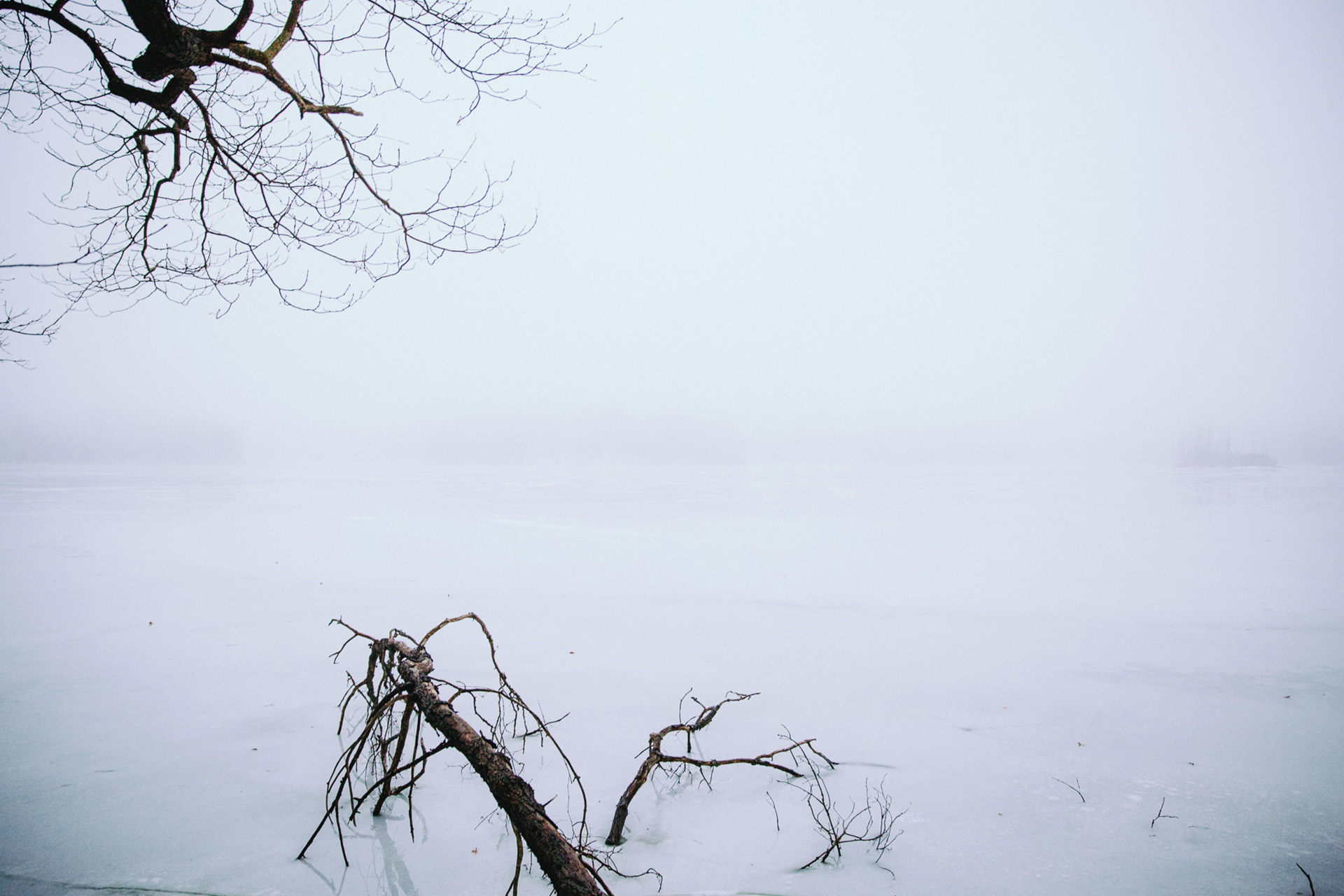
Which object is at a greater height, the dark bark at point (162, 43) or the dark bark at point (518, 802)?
the dark bark at point (162, 43)

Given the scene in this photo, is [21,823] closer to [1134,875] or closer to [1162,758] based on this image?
[1134,875]

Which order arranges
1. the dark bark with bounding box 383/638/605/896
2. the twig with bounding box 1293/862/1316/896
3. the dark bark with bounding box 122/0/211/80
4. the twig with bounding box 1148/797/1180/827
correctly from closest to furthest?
1. the dark bark with bounding box 383/638/605/896
2. the twig with bounding box 1293/862/1316/896
3. the dark bark with bounding box 122/0/211/80
4. the twig with bounding box 1148/797/1180/827

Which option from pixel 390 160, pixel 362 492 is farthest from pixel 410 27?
pixel 362 492

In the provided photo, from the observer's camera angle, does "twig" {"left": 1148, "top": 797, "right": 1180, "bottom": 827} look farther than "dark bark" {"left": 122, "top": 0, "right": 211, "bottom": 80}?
Yes

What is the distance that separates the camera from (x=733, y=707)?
4.03 metres

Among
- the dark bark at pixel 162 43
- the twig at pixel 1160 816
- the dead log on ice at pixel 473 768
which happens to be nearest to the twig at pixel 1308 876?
the twig at pixel 1160 816

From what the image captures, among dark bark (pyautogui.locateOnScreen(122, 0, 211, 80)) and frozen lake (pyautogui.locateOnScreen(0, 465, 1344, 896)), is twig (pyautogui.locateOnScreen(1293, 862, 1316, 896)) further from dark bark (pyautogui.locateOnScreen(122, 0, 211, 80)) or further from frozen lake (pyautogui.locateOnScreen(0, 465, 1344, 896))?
dark bark (pyautogui.locateOnScreen(122, 0, 211, 80))

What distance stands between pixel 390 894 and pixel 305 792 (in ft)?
3.14

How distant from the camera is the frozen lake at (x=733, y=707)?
2488mm

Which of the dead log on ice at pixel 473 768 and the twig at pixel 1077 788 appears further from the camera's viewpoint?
the twig at pixel 1077 788

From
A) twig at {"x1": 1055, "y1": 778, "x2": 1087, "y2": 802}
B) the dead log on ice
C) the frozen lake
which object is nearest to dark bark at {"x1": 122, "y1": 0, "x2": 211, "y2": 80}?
the dead log on ice

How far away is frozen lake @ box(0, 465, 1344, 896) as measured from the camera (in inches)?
98.0

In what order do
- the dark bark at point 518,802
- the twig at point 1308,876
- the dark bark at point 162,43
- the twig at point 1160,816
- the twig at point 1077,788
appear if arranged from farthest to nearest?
the twig at point 1077,788 < the twig at point 1160,816 < the dark bark at point 162,43 < the twig at point 1308,876 < the dark bark at point 518,802

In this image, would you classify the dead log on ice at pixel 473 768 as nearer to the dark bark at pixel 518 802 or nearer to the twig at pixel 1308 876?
the dark bark at pixel 518 802
